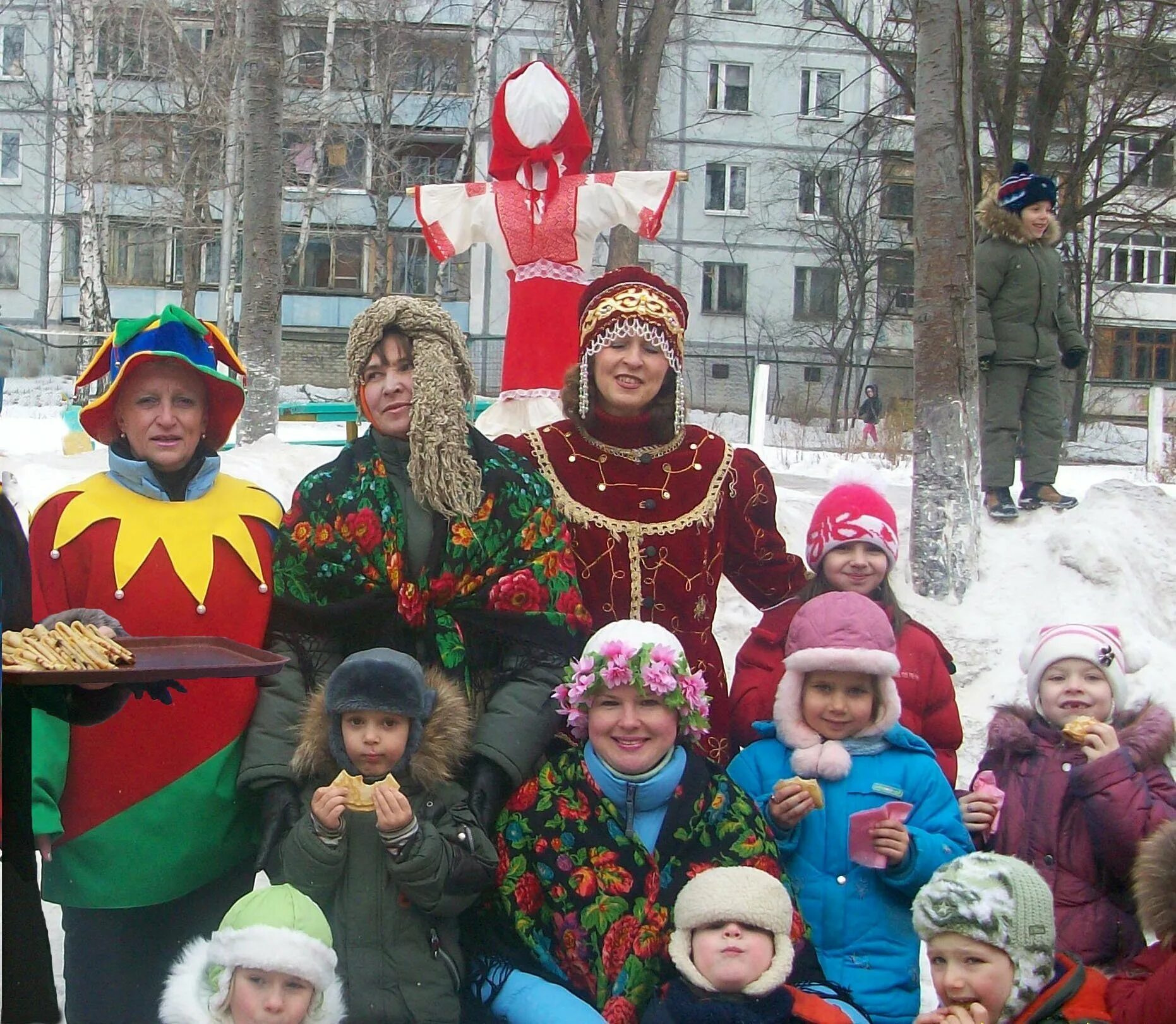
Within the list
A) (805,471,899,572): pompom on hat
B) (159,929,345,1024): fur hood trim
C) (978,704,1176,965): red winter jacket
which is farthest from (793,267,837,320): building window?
(159,929,345,1024): fur hood trim

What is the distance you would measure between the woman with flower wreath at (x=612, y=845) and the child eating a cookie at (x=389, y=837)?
0.11 m

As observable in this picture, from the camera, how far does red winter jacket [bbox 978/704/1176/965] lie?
10.0 feet

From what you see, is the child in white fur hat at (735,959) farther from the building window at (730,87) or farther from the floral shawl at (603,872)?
the building window at (730,87)

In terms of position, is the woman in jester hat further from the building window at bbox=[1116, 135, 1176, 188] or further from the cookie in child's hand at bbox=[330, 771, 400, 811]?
the building window at bbox=[1116, 135, 1176, 188]

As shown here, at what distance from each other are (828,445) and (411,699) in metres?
13.9

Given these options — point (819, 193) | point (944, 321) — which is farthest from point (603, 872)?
point (819, 193)

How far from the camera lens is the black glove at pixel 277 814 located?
9.47 feet

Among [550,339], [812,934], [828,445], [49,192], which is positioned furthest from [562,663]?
[49,192]

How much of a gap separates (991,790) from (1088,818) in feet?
0.71

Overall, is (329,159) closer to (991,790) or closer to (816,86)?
(816,86)

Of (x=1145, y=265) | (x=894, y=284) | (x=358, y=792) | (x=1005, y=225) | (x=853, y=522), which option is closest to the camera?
(x=358, y=792)

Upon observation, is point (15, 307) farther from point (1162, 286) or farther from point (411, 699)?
point (411, 699)

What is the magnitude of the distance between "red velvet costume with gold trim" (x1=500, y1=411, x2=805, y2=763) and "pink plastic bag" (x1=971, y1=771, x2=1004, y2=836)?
61 centimetres

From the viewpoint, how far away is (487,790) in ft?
9.59
